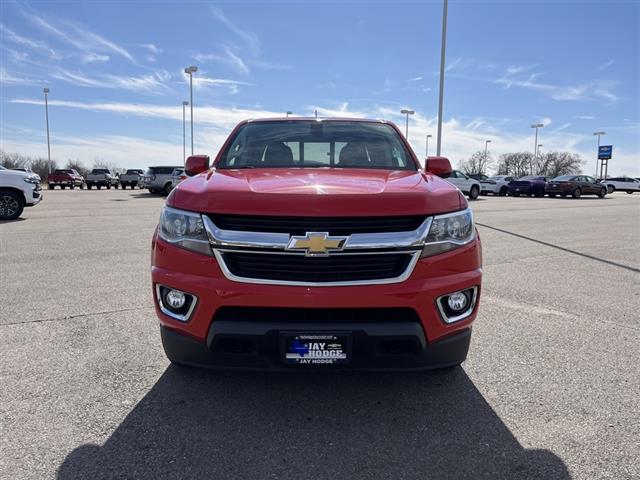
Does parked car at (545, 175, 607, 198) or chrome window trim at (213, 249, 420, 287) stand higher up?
parked car at (545, 175, 607, 198)

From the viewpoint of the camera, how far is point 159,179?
29719 millimetres

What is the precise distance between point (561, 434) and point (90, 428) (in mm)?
2625

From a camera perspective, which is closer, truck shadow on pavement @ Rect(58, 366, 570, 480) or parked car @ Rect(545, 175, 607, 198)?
truck shadow on pavement @ Rect(58, 366, 570, 480)

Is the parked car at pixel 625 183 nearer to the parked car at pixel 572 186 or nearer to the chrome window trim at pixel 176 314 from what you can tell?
the parked car at pixel 572 186

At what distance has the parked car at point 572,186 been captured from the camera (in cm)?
3309

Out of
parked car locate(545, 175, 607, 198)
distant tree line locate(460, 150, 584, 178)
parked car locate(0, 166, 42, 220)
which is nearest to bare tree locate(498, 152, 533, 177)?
distant tree line locate(460, 150, 584, 178)

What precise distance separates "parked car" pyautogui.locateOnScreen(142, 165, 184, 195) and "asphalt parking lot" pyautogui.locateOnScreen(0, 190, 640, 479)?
25.3 m

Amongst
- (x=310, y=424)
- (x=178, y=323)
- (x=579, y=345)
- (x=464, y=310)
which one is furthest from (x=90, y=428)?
(x=579, y=345)

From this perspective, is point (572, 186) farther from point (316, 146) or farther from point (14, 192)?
point (316, 146)

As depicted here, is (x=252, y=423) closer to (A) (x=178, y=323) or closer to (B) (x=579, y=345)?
(A) (x=178, y=323)

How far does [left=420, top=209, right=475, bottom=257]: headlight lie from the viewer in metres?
2.68

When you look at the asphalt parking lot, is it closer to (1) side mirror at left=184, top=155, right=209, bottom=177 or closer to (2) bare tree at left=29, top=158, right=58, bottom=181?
(1) side mirror at left=184, top=155, right=209, bottom=177

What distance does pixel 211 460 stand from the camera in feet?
8.06

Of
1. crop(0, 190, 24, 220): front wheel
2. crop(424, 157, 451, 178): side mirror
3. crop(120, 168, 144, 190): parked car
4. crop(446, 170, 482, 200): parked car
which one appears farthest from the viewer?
crop(120, 168, 144, 190): parked car
